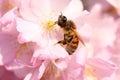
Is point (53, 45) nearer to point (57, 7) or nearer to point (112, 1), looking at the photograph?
point (57, 7)

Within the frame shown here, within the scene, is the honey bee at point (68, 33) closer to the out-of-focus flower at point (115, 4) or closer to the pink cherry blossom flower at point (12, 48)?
the pink cherry blossom flower at point (12, 48)

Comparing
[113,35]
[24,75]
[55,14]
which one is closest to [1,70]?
[24,75]

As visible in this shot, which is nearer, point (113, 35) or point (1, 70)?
point (1, 70)

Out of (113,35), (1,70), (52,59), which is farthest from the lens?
(113,35)

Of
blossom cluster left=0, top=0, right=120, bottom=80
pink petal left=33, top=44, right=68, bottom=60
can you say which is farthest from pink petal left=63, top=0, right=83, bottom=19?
pink petal left=33, top=44, right=68, bottom=60

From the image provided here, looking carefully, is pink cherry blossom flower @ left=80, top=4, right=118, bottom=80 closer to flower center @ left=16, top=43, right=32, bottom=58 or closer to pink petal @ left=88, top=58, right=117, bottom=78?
pink petal @ left=88, top=58, right=117, bottom=78

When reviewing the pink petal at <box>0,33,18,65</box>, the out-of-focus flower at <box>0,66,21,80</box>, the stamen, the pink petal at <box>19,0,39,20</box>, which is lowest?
the stamen
